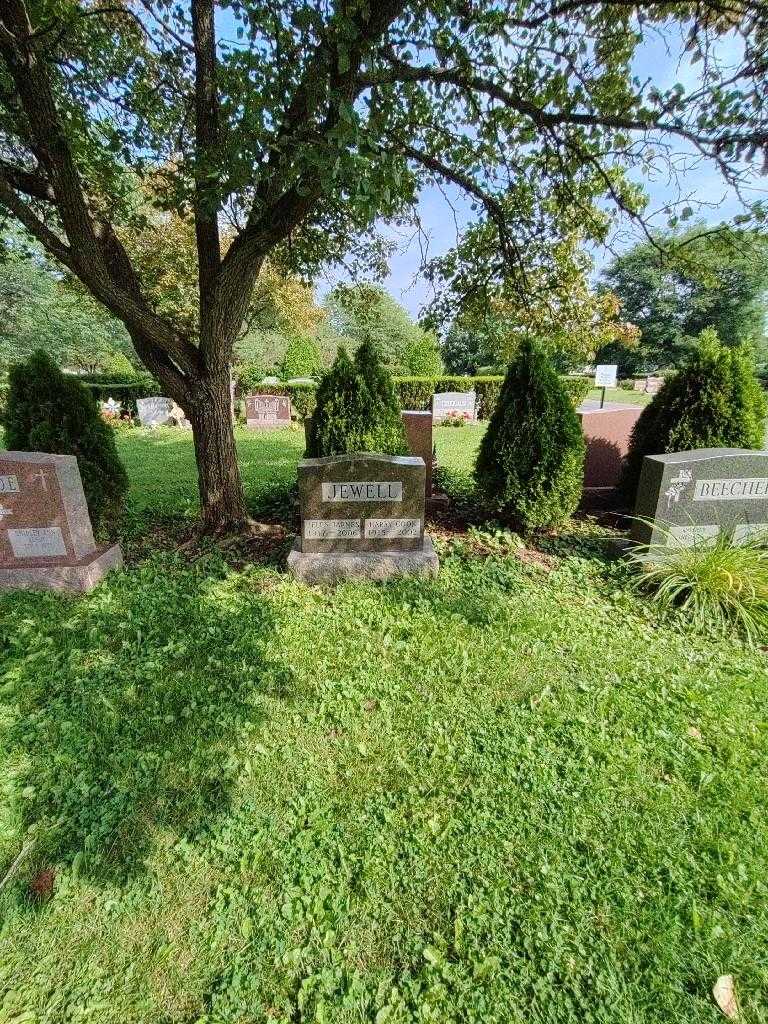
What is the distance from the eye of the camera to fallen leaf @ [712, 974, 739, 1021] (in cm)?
148

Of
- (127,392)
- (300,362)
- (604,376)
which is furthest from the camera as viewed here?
(300,362)

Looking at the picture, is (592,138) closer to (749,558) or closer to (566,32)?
(566,32)

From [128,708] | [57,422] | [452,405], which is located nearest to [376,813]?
[128,708]

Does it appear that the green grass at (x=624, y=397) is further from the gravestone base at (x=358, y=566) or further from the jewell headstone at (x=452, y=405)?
the gravestone base at (x=358, y=566)

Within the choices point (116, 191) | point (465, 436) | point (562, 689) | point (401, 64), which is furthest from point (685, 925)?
point (465, 436)

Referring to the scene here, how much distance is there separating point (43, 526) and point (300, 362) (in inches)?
756

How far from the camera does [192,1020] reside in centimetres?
146

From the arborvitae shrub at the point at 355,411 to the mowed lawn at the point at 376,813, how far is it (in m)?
1.79

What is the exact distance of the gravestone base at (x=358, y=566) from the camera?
407 cm

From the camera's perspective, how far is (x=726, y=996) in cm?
151

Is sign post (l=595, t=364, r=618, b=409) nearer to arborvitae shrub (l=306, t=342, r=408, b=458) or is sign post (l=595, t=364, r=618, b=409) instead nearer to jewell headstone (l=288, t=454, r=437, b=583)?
arborvitae shrub (l=306, t=342, r=408, b=458)

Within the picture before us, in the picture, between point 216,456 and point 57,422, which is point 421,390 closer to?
point 216,456

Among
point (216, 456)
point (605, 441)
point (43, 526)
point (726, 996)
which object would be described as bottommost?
point (726, 996)

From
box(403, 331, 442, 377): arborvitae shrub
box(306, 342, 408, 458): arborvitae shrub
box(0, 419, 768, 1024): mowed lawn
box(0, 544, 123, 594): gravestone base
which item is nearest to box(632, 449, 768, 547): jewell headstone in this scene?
box(0, 419, 768, 1024): mowed lawn
